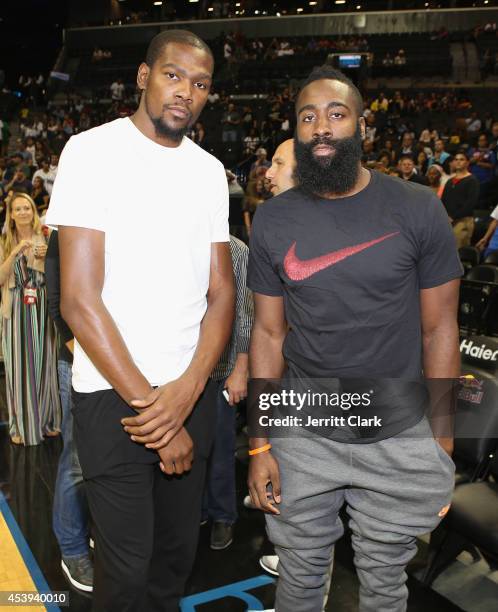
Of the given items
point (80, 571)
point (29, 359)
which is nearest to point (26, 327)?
point (29, 359)

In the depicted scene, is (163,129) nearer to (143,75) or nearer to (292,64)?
(143,75)

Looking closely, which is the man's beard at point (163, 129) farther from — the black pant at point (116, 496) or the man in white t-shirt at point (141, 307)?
the black pant at point (116, 496)

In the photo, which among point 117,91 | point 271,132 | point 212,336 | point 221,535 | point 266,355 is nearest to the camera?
point 212,336

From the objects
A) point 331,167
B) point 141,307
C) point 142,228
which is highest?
point 331,167

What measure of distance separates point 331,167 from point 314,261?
29 cm

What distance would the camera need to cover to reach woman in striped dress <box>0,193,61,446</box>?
12.8 feet

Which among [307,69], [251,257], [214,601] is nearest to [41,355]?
[214,601]

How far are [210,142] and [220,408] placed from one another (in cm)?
1301

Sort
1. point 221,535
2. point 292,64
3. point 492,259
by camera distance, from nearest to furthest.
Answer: point 221,535, point 492,259, point 292,64

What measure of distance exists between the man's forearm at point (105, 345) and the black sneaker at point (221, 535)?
5.41 feet

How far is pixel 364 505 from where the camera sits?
71.1 inches

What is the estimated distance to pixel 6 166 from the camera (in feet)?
44.2

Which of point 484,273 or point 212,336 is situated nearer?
point 212,336

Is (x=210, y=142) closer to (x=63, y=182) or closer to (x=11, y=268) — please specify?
(x=11, y=268)
